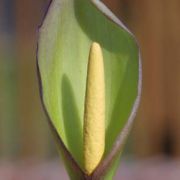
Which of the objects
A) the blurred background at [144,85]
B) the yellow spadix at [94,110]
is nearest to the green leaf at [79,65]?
the yellow spadix at [94,110]

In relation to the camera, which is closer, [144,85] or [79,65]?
[79,65]

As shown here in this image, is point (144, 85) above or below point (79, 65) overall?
below

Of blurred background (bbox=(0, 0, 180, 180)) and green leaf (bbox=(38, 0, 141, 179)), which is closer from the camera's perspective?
green leaf (bbox=(38, 0, 141, 179))

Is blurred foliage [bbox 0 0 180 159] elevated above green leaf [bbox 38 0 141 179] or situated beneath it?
situated beneath

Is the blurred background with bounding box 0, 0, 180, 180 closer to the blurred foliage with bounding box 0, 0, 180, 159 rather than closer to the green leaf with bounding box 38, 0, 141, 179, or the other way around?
the blurred foliage with bounding box 0, 0, 180, 159

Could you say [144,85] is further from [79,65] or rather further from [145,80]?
[79,65]

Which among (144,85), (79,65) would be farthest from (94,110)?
(144,85)

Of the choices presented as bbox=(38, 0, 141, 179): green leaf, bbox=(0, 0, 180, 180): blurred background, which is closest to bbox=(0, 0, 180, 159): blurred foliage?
bbox=(0, 0, 180, 180): blurred background
